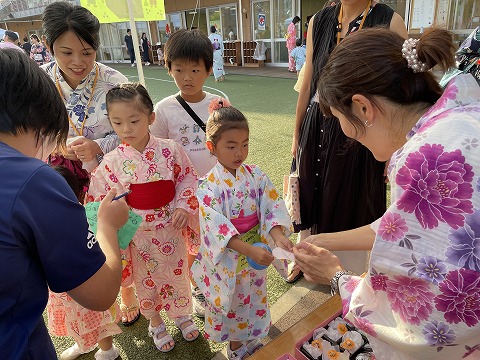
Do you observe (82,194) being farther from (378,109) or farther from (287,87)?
(287,87)

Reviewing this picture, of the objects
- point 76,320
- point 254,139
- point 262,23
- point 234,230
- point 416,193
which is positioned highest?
point 262,23

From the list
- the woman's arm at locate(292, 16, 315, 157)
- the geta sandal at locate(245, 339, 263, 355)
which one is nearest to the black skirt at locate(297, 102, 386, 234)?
the woman's arm at locate(292, 16, 315, 157)

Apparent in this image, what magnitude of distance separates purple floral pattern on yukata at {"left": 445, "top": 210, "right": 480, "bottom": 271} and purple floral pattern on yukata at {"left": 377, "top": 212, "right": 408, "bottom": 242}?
13 centimetres

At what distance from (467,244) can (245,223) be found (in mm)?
1165

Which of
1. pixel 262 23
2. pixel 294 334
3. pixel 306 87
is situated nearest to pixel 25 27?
pixel 262 23

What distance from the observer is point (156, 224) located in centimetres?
214

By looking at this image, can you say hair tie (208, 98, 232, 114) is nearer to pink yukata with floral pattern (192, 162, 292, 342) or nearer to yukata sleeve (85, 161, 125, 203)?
pink yukata with floral pattern (192, 162, 292, 342)

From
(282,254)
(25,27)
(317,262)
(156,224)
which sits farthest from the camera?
(25,27)

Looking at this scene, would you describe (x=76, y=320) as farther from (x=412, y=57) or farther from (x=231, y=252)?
(x=412, y=57)

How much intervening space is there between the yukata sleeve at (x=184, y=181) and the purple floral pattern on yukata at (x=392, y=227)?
130 centimetres

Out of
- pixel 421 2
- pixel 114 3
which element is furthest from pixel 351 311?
pixel 421 2

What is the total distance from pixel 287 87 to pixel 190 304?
913 cm

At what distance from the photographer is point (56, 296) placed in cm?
200

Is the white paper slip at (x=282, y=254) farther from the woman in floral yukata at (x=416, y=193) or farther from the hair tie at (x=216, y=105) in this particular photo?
the hair tie at (x=216, y=105)
